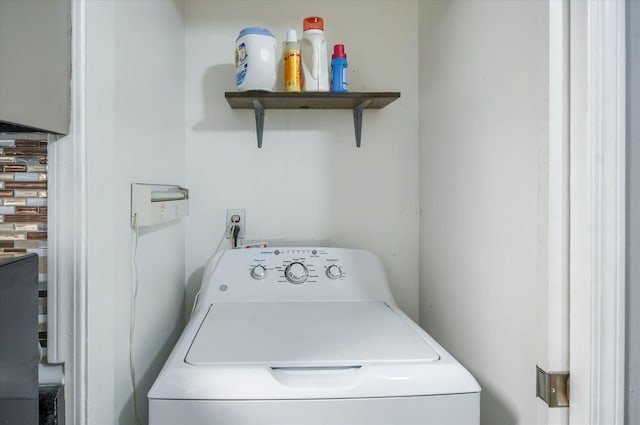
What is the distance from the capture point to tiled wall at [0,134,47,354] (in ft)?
2.30

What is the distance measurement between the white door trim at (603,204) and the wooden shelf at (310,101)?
0.79 m

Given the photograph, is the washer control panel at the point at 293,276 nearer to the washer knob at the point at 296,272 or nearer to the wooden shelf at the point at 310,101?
the washer knob at the point at 296,272

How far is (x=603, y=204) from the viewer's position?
692mm

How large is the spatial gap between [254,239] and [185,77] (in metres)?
0.72

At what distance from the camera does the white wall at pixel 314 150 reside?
1.63 m

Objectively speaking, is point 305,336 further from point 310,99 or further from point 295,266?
point 310,99

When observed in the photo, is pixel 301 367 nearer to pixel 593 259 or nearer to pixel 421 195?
pixel 593 259

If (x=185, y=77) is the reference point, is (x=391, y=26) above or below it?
above

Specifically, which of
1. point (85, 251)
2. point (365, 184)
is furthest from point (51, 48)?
point (365, 184)

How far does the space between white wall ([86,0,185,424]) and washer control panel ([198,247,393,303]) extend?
197mm

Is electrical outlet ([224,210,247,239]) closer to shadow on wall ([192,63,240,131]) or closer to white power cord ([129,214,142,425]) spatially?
shadow on wall ([192,63,240,131])

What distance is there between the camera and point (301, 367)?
2.94 ft

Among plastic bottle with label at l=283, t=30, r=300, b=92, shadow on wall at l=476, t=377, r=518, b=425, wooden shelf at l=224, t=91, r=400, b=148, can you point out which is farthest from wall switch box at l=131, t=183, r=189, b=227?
shadow on wall at l=476, t=377, r=518, b=425

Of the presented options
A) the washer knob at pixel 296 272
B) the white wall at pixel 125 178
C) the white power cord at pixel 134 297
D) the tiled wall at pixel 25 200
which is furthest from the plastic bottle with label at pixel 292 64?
the tiled wall at pixel 25 200
